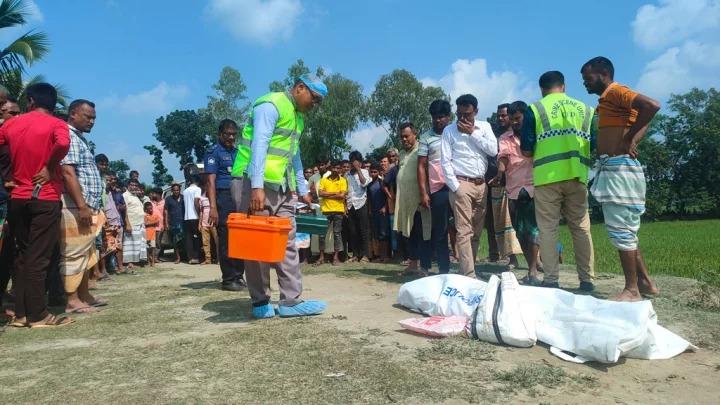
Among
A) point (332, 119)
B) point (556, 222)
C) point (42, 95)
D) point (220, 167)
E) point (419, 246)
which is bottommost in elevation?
point (419, 246)

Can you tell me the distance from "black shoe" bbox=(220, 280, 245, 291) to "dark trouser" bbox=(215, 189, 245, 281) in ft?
0.15

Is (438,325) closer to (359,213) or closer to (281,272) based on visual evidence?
(281,272)

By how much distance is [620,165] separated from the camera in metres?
4.41

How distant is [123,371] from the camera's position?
9.98 feet

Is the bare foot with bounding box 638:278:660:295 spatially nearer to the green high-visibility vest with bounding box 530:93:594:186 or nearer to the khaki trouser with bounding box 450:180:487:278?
the green high-visibility vest with bounding box 530:93:594:186

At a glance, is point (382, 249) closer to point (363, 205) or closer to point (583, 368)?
point (363, 205)

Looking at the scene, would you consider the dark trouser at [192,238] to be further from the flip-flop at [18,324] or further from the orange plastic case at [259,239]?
the orange plastic case at [259,239]

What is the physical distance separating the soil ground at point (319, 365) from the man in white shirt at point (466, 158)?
1.54 m

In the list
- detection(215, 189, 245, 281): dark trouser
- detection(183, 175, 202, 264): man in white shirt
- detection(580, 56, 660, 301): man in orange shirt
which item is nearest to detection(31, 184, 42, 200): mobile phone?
detection(215, 189, 245, 281): dark trouser

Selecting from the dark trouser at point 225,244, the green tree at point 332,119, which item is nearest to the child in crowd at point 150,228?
the dark trouser at point 225,244

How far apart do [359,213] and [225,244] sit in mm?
3413

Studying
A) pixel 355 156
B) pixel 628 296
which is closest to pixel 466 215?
pixel 628 296

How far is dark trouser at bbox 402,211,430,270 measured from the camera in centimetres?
645

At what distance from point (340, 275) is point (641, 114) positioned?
410 centimetres
